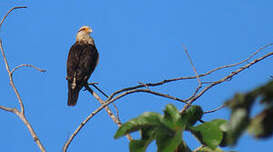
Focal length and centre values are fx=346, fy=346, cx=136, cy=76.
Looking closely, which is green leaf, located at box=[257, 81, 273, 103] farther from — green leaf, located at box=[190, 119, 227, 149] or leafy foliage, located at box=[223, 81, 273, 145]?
green leaf, located at box=[190, 119, 227, 149]

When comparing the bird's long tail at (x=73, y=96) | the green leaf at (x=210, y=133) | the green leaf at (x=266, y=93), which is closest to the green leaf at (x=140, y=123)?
the green leaf at (x=210, y=133)

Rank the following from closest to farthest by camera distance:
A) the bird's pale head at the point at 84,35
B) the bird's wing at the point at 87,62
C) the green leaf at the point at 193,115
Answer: the green leaf at the point at 193,115
the bird's wing at the point at 87,62
the bird's pale head at the point at 84,35

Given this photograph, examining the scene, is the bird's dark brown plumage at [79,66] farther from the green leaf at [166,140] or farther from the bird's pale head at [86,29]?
the green leaf at [166,140]

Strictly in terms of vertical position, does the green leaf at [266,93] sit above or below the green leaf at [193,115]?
below

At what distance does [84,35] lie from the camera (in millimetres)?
8125

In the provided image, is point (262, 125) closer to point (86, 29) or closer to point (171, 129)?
point (171, 129)

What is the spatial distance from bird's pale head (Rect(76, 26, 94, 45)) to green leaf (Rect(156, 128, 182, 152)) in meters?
6.59

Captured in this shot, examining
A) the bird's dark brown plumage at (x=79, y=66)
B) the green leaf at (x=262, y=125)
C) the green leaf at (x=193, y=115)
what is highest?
the bird's dark brown plumage at (x=79, y=66)

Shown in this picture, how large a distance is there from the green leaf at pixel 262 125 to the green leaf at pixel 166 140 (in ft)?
2.75

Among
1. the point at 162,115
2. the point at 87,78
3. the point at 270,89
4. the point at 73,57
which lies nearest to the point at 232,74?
the point at 162,115

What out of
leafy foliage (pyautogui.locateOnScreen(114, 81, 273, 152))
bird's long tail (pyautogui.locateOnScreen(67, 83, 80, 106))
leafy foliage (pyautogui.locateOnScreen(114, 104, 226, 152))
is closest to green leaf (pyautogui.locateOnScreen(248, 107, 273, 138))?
leafy foliage (pyautogui.locateOnScreen(114, 81, 273, 152))

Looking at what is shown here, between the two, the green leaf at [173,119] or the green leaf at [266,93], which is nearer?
the green leaf at [266,93]

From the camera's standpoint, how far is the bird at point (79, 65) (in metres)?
6.12

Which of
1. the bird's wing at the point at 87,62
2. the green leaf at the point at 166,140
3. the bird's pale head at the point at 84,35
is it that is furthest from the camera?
the bird's pale head at the point at 84,35
